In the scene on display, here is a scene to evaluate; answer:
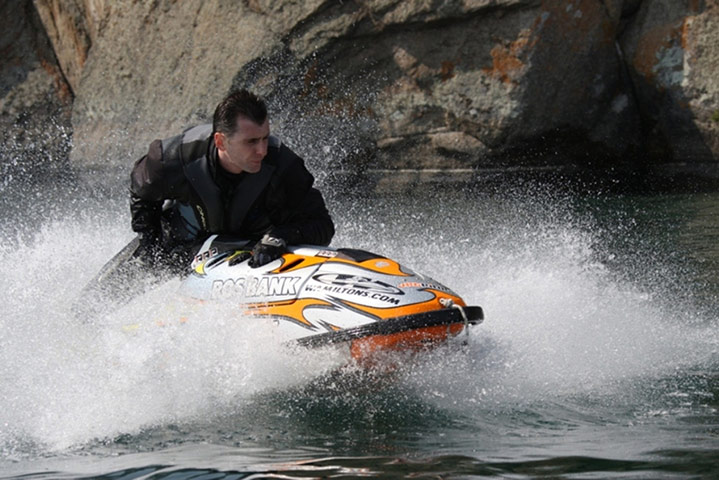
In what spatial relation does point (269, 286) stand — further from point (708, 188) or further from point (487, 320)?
point (708, 188)

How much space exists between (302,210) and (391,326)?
1204 millimetres

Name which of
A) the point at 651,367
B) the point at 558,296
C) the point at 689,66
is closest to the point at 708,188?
the point at 689,66

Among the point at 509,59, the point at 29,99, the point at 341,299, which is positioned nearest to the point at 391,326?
the point at 341,299

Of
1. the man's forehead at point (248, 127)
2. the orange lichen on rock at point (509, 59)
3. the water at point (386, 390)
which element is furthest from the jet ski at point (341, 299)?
the orange lichen on rock at point (509, 59)

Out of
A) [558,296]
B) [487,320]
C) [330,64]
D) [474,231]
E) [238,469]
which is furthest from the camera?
[330,64]

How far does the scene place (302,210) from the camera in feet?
17.0

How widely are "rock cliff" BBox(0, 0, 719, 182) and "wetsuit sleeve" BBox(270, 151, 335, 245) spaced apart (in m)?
6.17

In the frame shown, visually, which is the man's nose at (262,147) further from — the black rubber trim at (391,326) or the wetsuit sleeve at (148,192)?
the black rubber trim at (391,326)

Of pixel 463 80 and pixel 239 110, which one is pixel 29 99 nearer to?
pixel 463 80

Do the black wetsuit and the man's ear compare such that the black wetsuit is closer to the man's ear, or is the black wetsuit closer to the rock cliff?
the man's ear

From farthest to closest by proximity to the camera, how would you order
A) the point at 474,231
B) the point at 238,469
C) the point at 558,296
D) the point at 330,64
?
1. the point at 330,64
2. the point at 474,231
3. the point at 558,296
4. the point at 238,469

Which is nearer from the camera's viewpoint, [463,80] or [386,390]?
[386,390]

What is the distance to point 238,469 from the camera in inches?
133

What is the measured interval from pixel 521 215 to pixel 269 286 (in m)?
4.96
